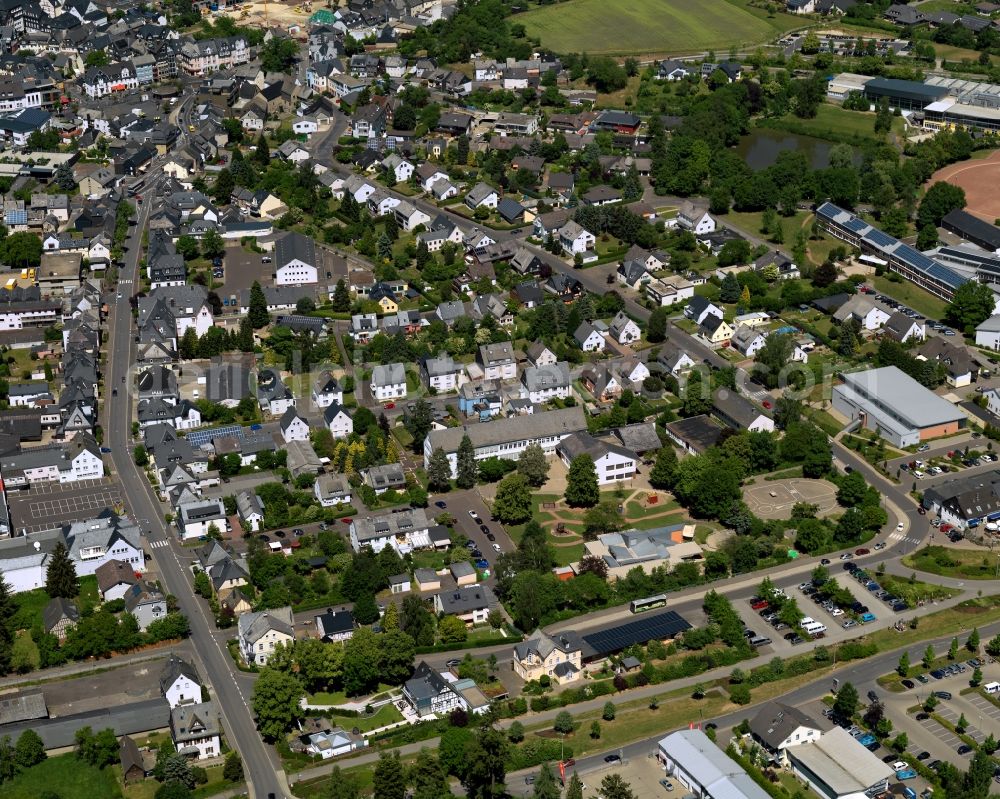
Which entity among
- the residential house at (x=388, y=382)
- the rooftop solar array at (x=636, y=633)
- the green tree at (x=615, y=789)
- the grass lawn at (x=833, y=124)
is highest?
the grass lawn at (x=833, y=124)

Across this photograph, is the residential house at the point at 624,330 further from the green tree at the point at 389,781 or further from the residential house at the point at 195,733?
the green tree at the point at 389,781

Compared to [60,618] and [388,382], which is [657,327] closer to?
[388,382]

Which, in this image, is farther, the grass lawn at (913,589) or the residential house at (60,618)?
the grass lawn at (913,589)

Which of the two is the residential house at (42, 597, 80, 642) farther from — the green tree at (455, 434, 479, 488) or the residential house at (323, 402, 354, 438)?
the green tree at (455, 434, 479, 488)

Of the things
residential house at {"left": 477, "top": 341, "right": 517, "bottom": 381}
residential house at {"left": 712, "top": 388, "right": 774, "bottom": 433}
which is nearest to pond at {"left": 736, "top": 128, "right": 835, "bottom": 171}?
residential house at {"left": 477, "top": 341, "right": 517, "bottom": 381}

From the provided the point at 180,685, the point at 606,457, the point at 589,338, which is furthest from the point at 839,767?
the point at 589,338

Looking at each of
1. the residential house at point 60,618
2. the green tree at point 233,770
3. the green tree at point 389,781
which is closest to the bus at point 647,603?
the green tree at point 389,781
